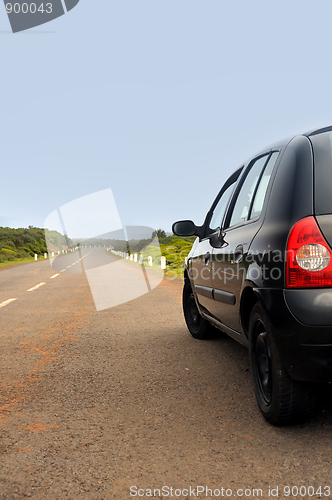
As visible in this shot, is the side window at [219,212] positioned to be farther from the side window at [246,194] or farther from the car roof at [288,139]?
the car roof at [288,139]

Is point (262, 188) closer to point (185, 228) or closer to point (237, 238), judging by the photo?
point (237, 238)

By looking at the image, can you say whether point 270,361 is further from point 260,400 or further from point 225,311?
point 225,311

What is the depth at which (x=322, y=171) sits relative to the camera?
8.19ft

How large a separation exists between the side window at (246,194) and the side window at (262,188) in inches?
6.0

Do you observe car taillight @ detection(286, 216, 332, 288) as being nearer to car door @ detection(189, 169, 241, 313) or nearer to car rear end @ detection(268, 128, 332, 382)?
car rear end @ detection(268, 128, 332, 382)

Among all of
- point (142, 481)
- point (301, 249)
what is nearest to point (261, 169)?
point (301, 249)

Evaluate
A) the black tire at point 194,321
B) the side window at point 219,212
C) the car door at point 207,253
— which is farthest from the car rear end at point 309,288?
the black tire at point 194,321

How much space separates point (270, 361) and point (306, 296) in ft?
2.05

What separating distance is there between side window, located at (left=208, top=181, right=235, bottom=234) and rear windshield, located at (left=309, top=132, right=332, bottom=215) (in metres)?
1.54

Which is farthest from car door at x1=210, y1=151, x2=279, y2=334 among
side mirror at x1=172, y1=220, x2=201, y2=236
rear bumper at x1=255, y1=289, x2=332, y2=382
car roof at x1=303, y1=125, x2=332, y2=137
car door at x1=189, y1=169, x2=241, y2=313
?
side mirror at x1=172, y1=220, x2=201, y2=236

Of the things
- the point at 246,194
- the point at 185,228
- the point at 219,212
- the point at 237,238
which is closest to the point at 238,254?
the point at 237,238

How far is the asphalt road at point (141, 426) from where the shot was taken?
2.12 meters

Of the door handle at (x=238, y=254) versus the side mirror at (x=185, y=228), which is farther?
the side mirror at (x=185, y=228)

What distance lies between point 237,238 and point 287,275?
3.10ft
